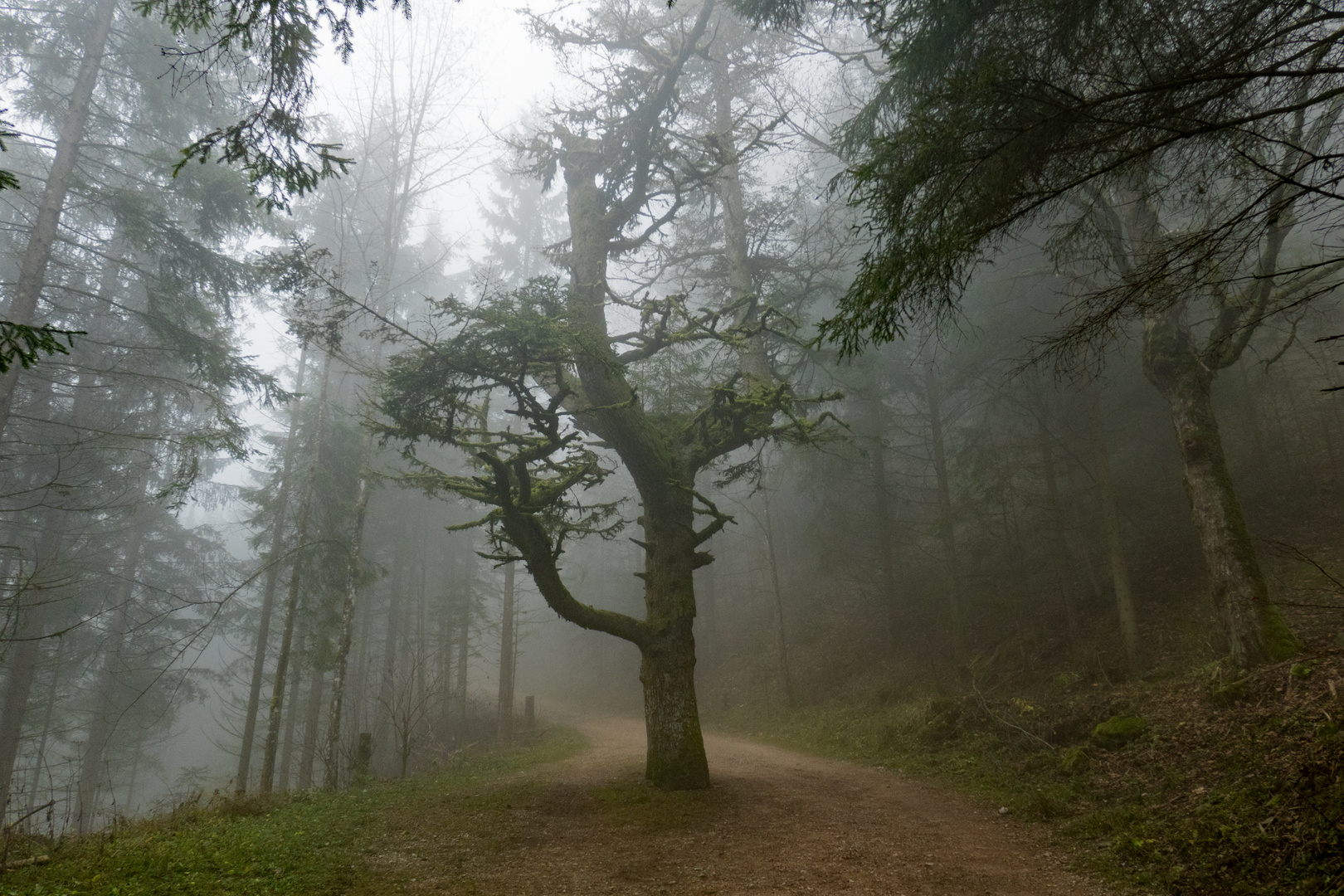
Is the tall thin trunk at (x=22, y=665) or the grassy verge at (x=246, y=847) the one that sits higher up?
the tall thin trunk at (x=22, y=665)

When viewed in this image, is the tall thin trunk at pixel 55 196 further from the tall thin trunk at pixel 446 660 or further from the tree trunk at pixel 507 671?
the tall thin trunk at pixel 446 660

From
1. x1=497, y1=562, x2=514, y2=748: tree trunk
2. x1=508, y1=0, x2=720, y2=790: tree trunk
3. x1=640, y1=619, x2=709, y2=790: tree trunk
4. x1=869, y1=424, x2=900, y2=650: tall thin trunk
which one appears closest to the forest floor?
x1=640, y1=619, x2=709, y2=790: tree trunk

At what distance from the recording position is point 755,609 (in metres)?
23.9

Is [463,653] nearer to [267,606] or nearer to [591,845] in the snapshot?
[267,606]

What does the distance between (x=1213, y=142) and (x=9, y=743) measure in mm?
20424

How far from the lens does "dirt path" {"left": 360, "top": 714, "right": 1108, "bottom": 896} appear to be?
5.30 metres

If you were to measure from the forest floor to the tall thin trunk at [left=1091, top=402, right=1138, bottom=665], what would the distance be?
15.8 ft

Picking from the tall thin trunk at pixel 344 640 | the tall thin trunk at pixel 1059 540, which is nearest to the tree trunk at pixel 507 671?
the tall thin trunk at pixel 344 640

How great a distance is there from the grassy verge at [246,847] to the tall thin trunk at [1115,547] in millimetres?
10043

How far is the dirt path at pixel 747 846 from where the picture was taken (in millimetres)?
5305

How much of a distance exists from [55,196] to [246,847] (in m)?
10.9

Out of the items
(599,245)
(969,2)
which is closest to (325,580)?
(599,245)

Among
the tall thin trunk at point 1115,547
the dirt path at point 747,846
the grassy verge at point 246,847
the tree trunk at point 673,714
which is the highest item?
the tall thin trunk at point 1115,547

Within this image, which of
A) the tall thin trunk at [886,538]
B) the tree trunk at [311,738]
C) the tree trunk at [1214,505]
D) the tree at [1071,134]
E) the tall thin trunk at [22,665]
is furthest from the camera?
the tall thin trunk at [886,538]
